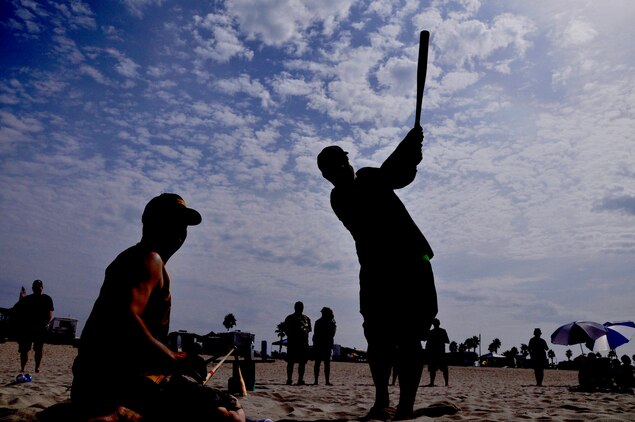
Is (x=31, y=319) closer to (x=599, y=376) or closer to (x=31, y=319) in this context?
(x=31, y=319)

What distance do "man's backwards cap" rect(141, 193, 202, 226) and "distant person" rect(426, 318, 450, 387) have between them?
33.5 ft

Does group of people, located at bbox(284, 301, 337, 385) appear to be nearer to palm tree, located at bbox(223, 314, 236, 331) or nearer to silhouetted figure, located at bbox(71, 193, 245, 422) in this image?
silhouetted figure, located at bbox(71, 193, 245, 422)

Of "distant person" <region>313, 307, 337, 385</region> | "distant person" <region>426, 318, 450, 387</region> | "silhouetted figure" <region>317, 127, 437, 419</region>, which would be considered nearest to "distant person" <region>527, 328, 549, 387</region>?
"distant person" <region>426, 318, 450, 387</region>

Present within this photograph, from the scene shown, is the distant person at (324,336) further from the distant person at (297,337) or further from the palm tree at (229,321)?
the palm tree at (229,321)

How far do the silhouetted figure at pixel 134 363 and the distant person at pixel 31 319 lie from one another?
7.70 meters

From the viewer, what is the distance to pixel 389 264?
11.9ft

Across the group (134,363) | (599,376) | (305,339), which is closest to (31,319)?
(305,339)

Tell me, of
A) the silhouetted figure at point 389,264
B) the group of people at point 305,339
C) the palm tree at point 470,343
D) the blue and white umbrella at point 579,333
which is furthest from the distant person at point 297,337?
the palm tree at point 470,343

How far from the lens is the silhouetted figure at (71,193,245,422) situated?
1.80m

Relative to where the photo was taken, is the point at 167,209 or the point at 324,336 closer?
the point at 167,209

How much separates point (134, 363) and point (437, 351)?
10730mm

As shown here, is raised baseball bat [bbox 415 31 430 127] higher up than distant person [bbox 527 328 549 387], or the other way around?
raised baseball bat [bbox 415 31 430 127]

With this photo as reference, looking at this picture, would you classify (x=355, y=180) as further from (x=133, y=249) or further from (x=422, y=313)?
(x=133, y=249)

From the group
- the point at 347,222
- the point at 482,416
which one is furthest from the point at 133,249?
the point at 482,416
